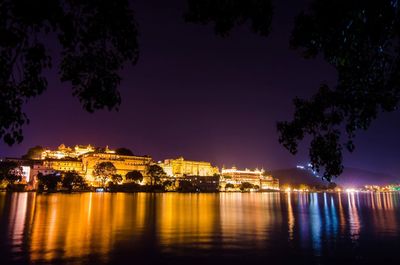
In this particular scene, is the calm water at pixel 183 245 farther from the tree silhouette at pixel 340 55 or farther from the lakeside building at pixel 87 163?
the lakeside building at pixel 87 163

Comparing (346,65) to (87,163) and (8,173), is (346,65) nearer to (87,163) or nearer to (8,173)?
(8,173)

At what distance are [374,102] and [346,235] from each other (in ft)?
94.8

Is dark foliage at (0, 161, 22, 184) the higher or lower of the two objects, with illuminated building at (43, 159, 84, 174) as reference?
lower

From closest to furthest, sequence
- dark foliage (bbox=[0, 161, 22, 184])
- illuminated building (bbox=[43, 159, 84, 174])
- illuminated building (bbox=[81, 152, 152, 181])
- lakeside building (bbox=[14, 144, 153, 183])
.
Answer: dark foliage (bbox=[0, 161, 22, 184]) < lakeside building (bbox=[14, 144, 153, 183]) < illuminated building (bbox=[43, 159, 84, 174]) < illuminated building (bbox=[81, 152, 152, 181])

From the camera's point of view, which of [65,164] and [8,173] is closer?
[8,173]

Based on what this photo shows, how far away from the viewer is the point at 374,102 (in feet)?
25.9

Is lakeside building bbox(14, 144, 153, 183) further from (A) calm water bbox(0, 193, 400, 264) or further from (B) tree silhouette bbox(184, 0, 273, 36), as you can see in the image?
(B) tree silhouette bbox(184, 0, 273, 36)

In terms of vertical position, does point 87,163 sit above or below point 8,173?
above

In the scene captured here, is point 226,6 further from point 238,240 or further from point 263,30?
point 238,240

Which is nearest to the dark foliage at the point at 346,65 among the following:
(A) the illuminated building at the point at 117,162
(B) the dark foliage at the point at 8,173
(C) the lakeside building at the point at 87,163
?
(B) the dark foliage at the point at 8,173

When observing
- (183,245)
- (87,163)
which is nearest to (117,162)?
(87,163)

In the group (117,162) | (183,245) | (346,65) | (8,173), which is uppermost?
(117,162)

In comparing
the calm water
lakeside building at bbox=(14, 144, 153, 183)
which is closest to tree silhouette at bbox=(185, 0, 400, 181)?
the calm water

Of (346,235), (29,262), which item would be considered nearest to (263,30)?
(29,262)
